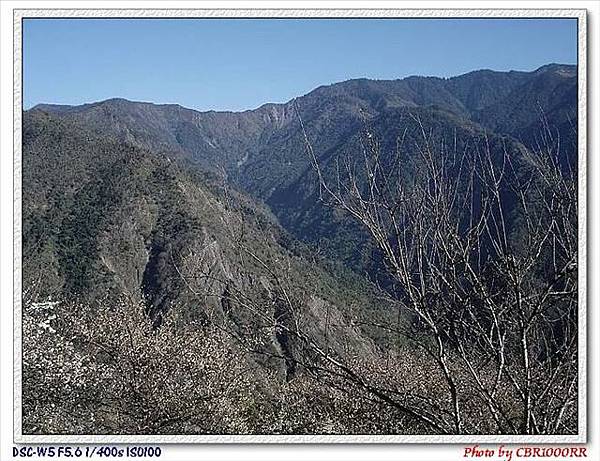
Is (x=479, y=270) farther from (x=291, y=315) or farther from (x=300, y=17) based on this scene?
(x=300, y=17)

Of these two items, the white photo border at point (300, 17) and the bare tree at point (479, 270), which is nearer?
the bare tree at point (479, 270)

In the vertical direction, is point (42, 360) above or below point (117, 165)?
below

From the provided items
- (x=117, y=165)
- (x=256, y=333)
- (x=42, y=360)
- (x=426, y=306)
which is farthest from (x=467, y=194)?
(x=117, y=165)

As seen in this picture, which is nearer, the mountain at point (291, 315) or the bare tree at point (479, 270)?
the bare tree at point (479, 270)

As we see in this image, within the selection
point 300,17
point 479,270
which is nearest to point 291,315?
point 479,270

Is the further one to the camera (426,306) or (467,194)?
(467,194)

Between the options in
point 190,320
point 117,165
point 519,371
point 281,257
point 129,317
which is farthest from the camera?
point 117,165

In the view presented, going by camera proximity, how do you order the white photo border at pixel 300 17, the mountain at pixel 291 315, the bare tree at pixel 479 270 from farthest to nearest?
1. the mountain at pixel 291 315
2. the white photo border at pixel 300 17
3. the bare tree at pixel 479 270

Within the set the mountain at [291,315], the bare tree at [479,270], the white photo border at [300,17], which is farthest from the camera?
the mountain at [291,315]

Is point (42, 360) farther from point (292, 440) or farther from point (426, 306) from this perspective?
point (426, 306)
